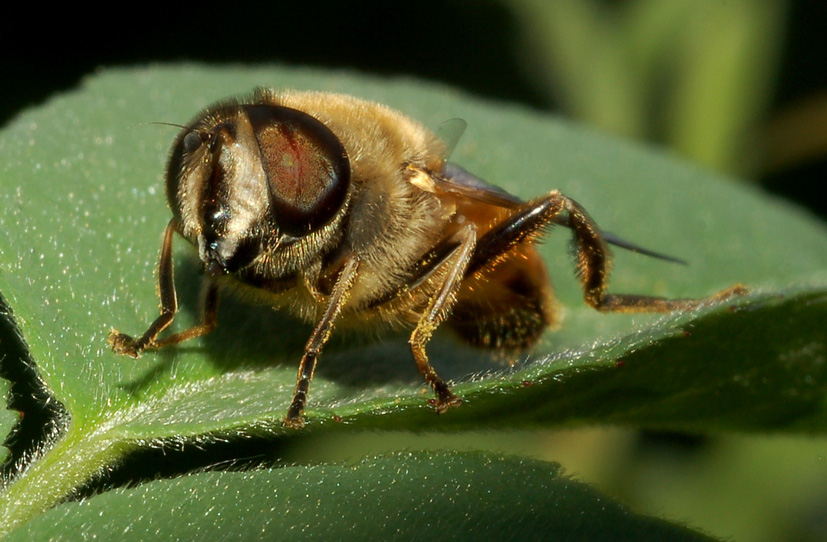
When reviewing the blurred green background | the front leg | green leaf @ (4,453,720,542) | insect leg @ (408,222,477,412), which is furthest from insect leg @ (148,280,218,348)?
the blurred green background

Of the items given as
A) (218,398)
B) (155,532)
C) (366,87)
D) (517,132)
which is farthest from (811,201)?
(155,532)

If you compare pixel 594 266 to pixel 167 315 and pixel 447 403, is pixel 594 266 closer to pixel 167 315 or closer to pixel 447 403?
pixel 447 403

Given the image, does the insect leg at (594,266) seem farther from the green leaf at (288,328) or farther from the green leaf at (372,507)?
the green leaf at (372,507)

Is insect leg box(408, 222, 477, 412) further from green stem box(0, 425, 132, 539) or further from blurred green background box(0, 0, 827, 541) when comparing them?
blurred green background box(0, 0, 827, 541)

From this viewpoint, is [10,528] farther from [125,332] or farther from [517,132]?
[517,132]

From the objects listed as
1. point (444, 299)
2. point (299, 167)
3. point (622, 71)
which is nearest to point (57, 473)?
point (299, 167)
